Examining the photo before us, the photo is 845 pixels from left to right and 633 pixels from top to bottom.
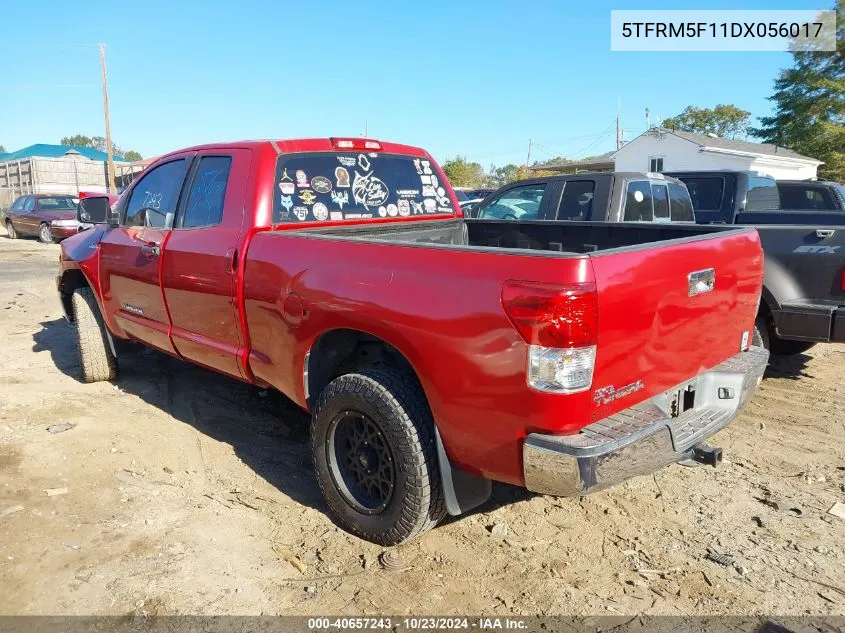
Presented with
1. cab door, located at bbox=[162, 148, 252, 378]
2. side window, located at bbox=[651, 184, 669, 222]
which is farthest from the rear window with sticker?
side window, located at bbox=[651, 184, 669, 222]

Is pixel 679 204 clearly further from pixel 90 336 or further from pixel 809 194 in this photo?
pixel 90 336

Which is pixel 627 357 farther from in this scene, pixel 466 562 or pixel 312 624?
pixel 312 624

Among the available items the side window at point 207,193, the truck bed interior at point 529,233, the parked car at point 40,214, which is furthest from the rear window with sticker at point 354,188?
the parked car at point 40,214

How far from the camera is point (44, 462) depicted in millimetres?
4004

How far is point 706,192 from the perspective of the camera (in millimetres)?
8047

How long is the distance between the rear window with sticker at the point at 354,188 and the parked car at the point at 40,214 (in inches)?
729

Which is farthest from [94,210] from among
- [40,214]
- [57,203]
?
[57,203]

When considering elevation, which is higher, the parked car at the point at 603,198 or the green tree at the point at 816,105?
the green tree at the point at 816,105

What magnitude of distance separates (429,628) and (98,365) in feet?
13.6

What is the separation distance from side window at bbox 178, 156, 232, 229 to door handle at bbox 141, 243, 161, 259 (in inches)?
9.3

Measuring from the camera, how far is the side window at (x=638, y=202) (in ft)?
21.4

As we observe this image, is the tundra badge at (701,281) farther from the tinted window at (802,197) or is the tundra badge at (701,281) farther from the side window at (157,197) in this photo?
the tinted window at (802,197)

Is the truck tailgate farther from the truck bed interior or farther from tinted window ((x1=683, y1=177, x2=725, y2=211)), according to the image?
tinted window ((x1=683, y1=177, x2=725, y2=211))

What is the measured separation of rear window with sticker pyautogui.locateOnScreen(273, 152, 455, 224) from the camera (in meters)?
3.88
